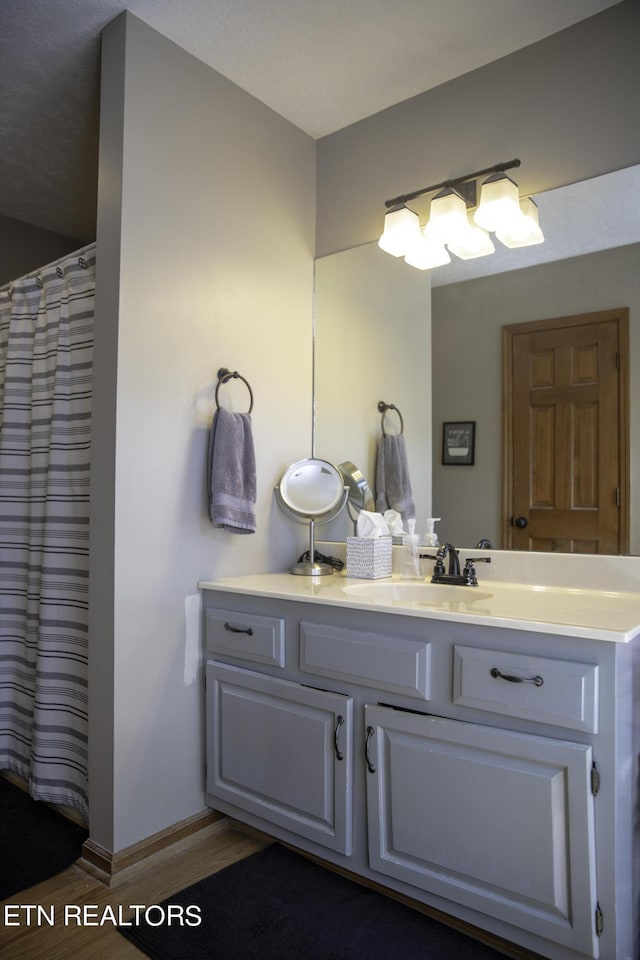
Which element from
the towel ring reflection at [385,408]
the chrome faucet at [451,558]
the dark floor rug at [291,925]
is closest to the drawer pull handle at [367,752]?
the dark floor rug at [291,925]

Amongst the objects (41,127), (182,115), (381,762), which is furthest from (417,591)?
(41,127)

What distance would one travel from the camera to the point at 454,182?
2.15m

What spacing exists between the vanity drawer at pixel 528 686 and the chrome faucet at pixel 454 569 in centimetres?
52

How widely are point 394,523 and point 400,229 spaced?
40.5 inches

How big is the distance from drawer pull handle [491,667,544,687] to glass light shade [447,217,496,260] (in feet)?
4.50

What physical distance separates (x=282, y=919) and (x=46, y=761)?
97cm

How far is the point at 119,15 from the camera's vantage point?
1.92 m

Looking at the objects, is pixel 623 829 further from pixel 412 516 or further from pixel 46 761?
pixel 46 761

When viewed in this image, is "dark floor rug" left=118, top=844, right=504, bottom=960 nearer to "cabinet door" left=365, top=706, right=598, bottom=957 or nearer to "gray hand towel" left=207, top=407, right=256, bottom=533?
"cabinet door" left=365, top=706, right=598, bottom=957

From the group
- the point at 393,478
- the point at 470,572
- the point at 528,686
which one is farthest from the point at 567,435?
the point at 528,686

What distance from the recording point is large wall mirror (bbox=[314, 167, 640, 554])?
1.88 m

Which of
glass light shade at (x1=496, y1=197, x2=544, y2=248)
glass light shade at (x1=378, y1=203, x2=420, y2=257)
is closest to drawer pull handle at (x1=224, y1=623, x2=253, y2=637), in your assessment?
glass light shade at (x1=378, y1=203, x2=420, y2=257)

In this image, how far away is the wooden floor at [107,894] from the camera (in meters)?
1.54

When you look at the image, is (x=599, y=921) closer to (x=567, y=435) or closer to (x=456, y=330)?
(x=567, y=435)
